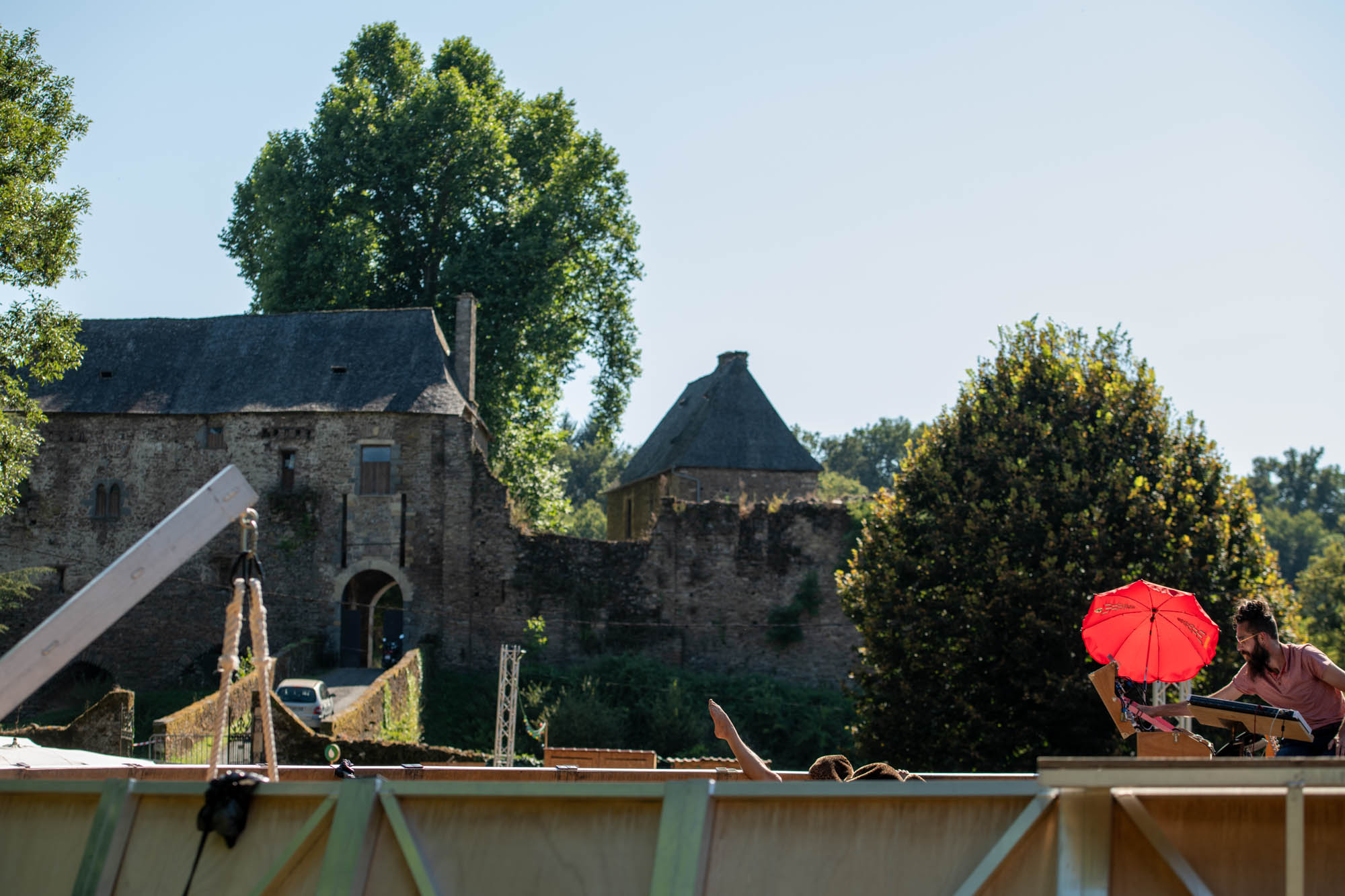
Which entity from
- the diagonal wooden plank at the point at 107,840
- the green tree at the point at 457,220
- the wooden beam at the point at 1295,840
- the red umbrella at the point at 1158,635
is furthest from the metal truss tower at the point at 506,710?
the wooden beam at the point at 1295,840

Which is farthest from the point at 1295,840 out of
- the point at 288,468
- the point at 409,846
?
the point at 288,468

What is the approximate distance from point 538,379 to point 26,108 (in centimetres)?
1973

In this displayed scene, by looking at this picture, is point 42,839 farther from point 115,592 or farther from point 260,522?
point 260,522

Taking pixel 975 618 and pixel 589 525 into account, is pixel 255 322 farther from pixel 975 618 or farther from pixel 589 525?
pixel 589 525

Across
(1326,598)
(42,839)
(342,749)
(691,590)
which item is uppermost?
(42,839)

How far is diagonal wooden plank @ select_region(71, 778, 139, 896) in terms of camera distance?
4.36 m


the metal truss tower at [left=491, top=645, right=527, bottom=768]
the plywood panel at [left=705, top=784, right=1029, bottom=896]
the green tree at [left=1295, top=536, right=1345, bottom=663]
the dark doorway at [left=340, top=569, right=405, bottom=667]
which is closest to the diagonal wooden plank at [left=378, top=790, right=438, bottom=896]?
the plywood panel at [left=705, top=784, right=1029, bottom=896]

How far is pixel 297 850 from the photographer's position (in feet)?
13.3

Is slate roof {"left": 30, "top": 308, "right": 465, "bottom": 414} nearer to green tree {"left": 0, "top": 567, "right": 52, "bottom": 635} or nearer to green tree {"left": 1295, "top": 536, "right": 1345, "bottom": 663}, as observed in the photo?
green tree {"left": 0, "top": 567, "right": 52, "bottom": 635}

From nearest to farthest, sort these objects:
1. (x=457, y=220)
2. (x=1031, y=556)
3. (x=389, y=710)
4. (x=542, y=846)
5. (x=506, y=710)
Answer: (x=542, y=846), (x=1031, y=556), (x=389, y=710), (x=506, y=710), (x=457, y=220)

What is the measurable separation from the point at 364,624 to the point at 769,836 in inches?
1235

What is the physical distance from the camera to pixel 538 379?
127 feet

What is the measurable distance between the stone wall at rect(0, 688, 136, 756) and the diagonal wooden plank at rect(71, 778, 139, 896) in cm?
1906

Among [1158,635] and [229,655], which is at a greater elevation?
[229,655]
